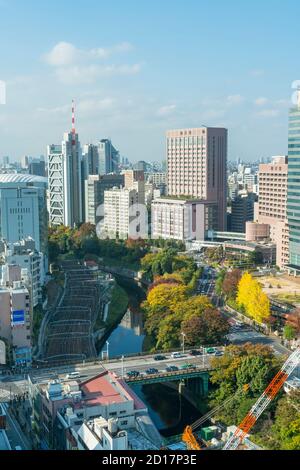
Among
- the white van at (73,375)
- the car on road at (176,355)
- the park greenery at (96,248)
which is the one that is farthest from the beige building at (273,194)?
the white van at (73,375)

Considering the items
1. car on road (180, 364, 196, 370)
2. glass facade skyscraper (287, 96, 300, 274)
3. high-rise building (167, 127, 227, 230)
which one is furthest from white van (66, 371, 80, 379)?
high-rise building (167, 127, 227, 230)

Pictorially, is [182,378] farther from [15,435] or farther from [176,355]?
[15,435]

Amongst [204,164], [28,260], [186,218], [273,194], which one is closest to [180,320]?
[28,260]

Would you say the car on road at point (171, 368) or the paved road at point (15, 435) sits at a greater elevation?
the car on road at point (171, 368)

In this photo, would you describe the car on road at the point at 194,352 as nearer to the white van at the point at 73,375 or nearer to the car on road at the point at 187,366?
the car on road at the point at 187,366

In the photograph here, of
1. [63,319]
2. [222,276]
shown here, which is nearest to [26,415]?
[63,319]

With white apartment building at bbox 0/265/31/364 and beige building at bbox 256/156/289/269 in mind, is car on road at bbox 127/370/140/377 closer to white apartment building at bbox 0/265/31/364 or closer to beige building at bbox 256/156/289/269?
white apartment building at bbox 0/265/31/364
